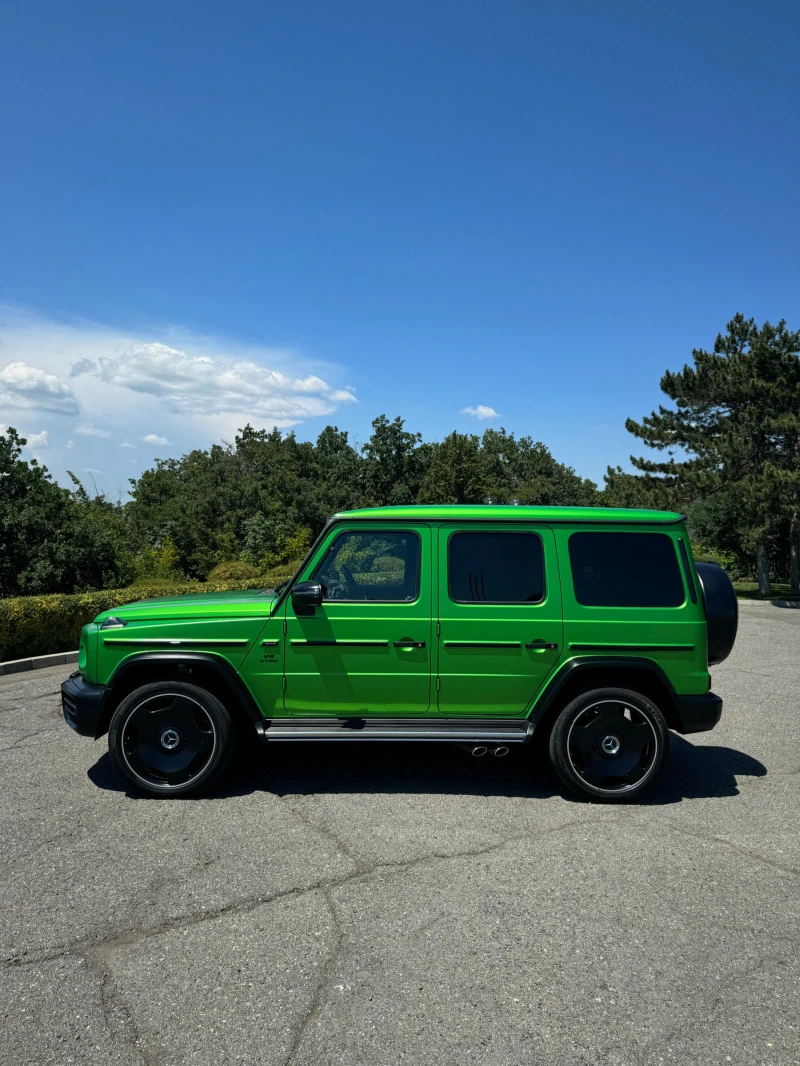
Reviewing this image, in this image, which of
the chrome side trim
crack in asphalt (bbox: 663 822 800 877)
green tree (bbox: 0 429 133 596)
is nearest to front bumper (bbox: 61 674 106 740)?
the chrome side trim

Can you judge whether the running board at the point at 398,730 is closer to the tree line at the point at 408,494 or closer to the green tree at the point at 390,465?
the tree line at the point at 408,494

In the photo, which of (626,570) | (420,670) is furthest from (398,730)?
(626,570)

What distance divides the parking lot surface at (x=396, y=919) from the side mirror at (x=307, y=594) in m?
1.35

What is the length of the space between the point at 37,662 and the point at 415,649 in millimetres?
7064

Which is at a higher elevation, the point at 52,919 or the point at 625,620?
the point at 625,620

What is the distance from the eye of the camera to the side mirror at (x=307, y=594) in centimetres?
485

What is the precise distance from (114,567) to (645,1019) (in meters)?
19.2

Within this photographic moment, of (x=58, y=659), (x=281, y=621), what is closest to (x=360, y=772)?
(x=281, y=621)

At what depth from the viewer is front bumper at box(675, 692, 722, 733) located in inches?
196

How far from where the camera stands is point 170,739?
4.98m

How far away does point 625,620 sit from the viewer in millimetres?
5039

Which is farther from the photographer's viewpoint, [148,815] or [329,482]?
[329,482]

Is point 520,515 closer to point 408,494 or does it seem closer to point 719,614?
point 719,614

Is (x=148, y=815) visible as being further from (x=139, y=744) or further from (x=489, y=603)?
(x=489, y=603)
